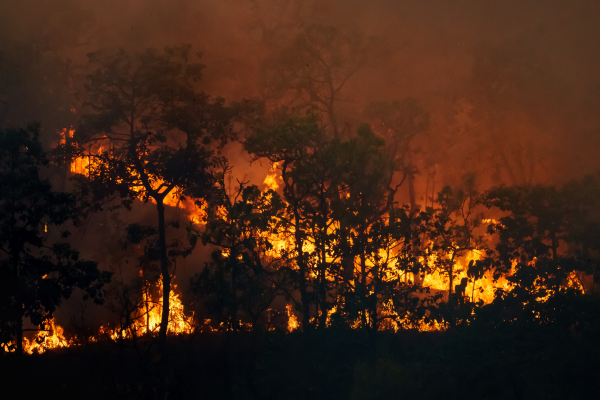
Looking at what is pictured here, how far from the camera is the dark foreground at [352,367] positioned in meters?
22.3

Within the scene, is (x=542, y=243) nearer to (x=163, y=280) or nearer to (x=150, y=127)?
(x=163, y=280)

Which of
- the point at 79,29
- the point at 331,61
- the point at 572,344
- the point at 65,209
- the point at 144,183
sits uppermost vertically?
the point at 79,29

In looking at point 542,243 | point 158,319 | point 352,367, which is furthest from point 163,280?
point 542,243

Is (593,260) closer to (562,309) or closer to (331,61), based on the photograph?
(562,309)

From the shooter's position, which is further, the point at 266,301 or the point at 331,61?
the point at 331,61

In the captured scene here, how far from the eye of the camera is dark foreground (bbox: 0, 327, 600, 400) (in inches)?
877

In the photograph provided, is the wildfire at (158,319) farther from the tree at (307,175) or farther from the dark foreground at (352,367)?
the tree at (307,175)

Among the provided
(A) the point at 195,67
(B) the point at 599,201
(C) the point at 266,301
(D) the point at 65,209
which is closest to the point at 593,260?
(B) the point at 599,201

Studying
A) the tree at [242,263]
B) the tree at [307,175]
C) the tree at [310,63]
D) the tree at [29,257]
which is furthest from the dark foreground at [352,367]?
the tree at [310,63]

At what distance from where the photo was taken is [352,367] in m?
25.8

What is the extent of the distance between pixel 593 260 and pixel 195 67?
23.0 metres

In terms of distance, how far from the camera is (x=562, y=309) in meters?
25.4

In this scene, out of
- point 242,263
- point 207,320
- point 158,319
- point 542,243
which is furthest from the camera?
point 158,319

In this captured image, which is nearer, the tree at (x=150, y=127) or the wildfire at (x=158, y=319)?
the tree at (x=150, y=127)
